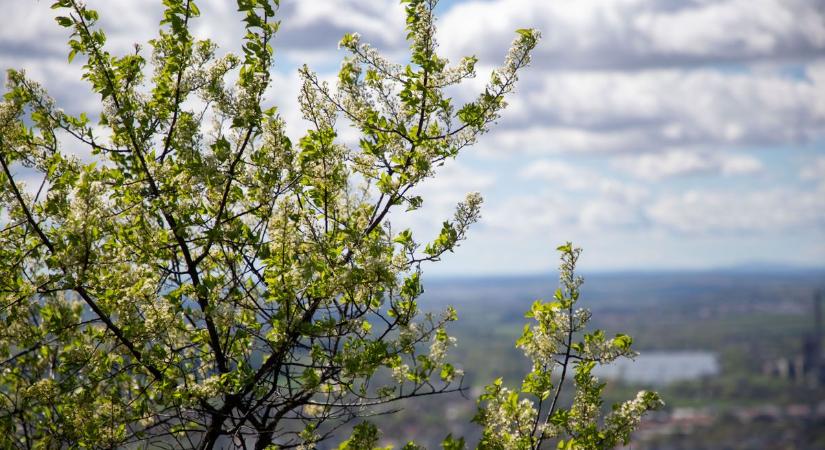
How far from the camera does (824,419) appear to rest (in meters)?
179

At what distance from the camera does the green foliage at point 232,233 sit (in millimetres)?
6461

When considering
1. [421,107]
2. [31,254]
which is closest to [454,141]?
[421,107]

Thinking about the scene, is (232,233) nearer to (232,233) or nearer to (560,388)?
(232,233)

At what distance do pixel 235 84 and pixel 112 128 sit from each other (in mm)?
1221

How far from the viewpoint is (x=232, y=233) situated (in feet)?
21.3

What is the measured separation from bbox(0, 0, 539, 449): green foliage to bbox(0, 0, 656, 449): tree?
2 cm

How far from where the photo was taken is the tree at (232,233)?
6.46 metres

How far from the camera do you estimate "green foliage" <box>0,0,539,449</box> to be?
21.2ft

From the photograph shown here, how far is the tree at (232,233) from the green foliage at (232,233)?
0.02 meters

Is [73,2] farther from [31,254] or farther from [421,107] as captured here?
[421,107]

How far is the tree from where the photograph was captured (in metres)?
6.46

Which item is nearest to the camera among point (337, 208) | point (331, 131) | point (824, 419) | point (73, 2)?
point (73, 2)

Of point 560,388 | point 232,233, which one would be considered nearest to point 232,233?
point 232,233

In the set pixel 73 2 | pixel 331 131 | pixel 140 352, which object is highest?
pixel 73 2
